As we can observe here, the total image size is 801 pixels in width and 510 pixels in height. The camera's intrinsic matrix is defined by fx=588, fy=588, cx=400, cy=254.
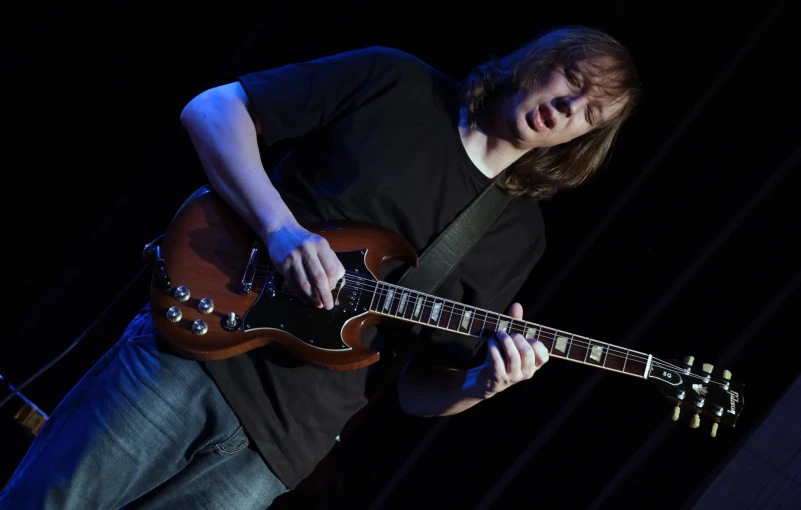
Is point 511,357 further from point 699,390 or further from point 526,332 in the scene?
point 699,390

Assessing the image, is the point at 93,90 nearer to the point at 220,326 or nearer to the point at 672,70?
the point at 220,326

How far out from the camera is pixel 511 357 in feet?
4.99

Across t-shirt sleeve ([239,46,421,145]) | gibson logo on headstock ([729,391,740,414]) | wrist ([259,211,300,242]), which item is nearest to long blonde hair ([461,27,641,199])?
t-shirt sleeve ([239,46,421,145])

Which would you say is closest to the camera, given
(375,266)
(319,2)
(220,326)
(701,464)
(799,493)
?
(220,326)

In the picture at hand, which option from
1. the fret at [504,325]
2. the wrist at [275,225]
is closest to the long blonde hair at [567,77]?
the fret at [504,325]

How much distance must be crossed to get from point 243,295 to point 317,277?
8.3 inches

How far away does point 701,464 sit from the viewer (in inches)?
85.2

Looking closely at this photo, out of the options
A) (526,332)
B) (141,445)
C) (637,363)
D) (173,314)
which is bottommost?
(141,445)

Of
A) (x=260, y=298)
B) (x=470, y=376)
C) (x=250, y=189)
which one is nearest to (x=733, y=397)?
(x=470, y=376)

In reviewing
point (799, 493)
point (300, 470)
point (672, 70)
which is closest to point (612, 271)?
point (672, 70)

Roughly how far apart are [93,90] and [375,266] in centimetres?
155

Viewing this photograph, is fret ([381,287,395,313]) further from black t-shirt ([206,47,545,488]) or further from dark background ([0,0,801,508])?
dark background ([0,0,801,508])

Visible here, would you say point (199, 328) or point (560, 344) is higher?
point (560, 344)

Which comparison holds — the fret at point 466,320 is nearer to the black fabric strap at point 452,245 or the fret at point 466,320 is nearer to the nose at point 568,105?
the black fabric strap at point 452,245
